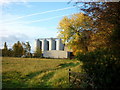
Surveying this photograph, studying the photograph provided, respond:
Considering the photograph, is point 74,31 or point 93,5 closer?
point 93,5

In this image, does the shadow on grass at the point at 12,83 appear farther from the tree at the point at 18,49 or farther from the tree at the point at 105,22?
the tree at the point at 18,49

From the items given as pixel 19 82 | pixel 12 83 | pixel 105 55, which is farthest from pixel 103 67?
pixel 19 82

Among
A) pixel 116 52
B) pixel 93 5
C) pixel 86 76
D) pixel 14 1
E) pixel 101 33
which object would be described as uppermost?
pixel 14 1

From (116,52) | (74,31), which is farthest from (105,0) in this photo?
(74,31)

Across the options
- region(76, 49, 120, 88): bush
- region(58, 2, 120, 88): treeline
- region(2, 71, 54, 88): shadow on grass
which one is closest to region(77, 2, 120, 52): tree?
region(58, 2, 120, 88): treeline

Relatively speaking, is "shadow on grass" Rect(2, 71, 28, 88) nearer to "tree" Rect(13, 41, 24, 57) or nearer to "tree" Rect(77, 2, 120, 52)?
"tree" Rect(77, 2, 120, 52)

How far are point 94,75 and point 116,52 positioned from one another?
3.14ft

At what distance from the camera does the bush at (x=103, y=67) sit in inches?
171

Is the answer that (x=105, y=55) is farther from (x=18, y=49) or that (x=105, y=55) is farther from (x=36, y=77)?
(x=18, y=49)

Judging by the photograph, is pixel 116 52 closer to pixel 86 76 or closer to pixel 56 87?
pixel 86 76

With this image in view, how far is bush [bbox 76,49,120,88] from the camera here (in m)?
4.35

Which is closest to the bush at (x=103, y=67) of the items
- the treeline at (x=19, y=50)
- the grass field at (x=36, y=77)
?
the grass field at (x=36, y=77)

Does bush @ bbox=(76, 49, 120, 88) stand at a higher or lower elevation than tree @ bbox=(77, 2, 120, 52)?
lower

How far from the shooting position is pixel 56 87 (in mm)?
6016
